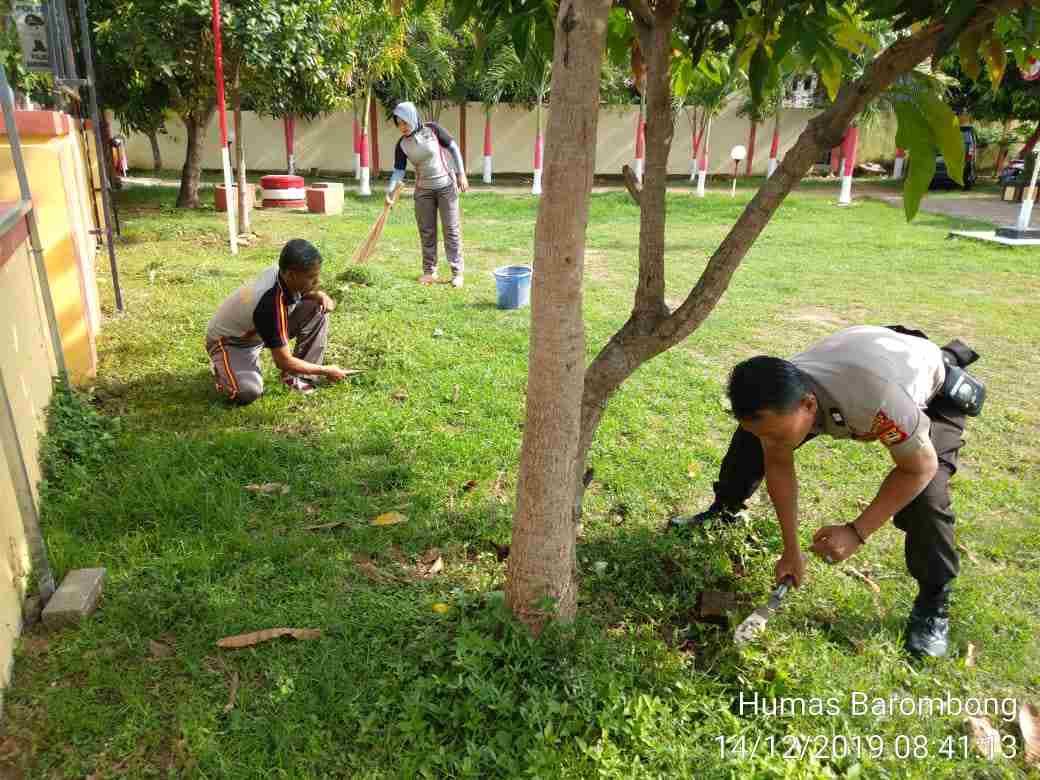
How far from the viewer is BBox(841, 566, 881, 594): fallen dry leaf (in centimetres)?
300

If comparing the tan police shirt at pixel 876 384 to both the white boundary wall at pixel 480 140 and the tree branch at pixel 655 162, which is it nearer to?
the tree branch at pixel 655 162

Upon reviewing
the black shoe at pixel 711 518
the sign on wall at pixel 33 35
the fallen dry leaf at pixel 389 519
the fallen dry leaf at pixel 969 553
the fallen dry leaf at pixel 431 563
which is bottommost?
the fallen dry leaf at pixel 969 553

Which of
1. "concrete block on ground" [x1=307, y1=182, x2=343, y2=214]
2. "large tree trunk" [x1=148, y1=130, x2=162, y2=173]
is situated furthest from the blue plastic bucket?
"large tree trunk" [x1=148, y1=130, x2=162, y2=173]

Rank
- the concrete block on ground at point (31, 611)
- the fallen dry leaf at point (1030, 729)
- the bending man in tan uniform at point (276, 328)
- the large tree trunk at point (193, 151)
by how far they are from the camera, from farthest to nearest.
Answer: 1. the large tree trunk at point (193, 151)
2. the bending man in tan uniform at point (276, 328)
3. the concrete block on ground at point (31, 611)
4. the fallen dry leaf at point (1030, 729)

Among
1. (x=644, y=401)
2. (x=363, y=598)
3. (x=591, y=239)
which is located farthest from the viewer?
(x=591, y=239)

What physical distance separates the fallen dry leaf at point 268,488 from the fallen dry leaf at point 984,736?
9.00 feet

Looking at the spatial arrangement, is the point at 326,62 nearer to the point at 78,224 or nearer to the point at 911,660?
the point at 78,224

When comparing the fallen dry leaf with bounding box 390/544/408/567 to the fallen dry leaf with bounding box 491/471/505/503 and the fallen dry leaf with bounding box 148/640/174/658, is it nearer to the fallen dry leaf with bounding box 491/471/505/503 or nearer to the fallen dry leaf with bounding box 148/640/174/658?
the fallen dry leaf with bounding box 491/471/505/503

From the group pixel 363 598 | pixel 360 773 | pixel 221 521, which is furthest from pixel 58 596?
pixel 360 773

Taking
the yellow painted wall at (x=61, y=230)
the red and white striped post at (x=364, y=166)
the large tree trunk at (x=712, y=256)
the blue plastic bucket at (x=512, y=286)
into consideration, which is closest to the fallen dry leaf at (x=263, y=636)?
the large tree trunk at (x=712, y=256)

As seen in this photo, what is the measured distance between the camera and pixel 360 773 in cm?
205

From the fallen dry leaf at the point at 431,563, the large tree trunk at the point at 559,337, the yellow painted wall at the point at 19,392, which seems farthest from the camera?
the fallen dry leaf at the point at 431,563

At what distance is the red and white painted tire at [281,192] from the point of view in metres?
13.2

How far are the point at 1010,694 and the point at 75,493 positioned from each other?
144 inches
